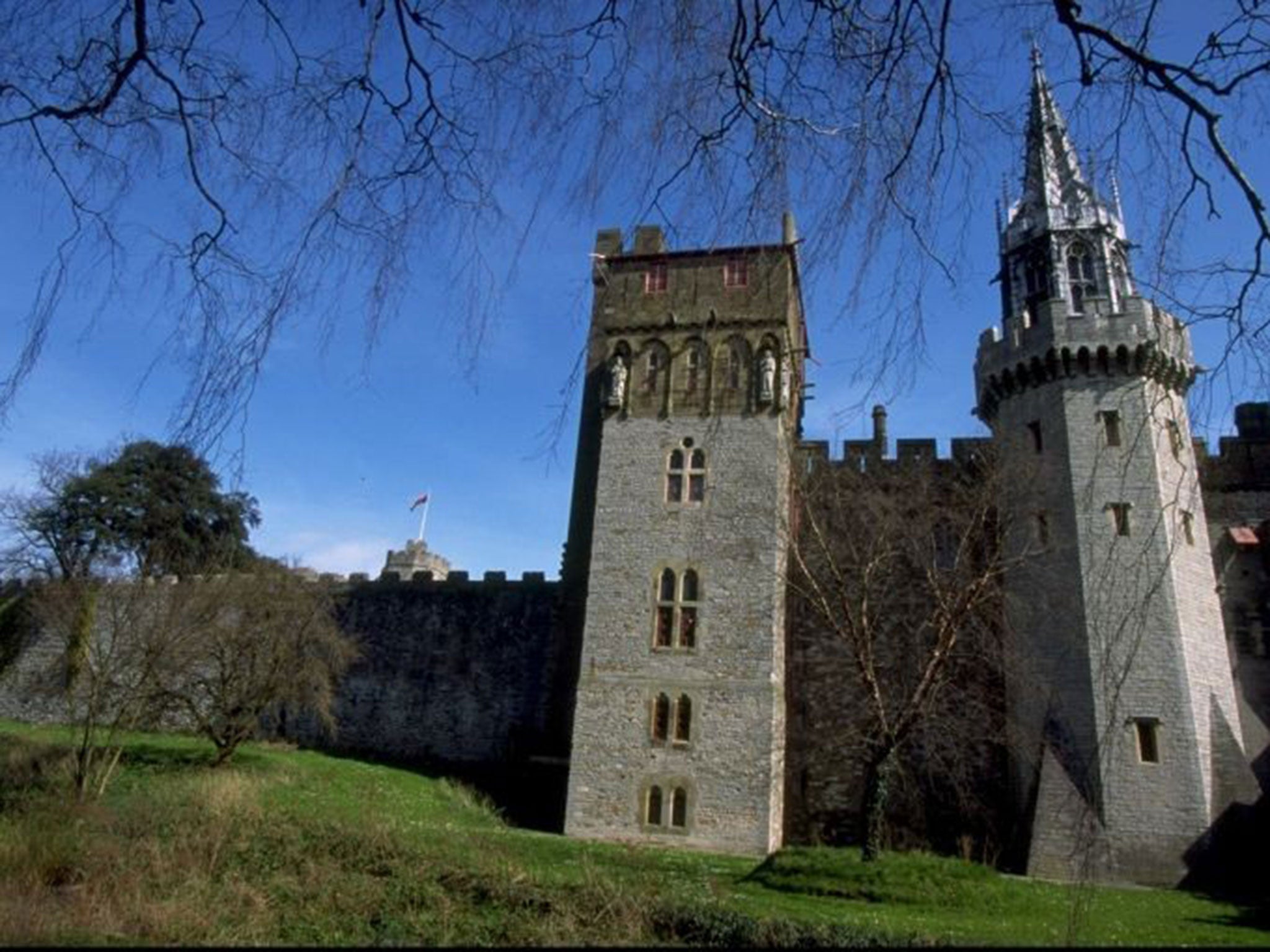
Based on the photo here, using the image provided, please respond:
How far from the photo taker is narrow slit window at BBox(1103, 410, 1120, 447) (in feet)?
64.6

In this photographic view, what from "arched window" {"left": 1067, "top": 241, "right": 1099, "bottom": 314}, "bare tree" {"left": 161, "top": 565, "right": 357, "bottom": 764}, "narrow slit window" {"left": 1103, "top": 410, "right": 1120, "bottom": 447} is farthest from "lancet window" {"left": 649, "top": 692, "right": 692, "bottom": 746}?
"arched window" {"left": 1067, "top": 241, "right": 1099, "bottom": 314}

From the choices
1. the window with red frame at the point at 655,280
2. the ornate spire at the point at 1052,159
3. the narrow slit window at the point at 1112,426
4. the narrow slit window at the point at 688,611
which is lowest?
the ornate spire at the point at 1052,159

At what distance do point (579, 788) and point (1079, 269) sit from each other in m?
17.1

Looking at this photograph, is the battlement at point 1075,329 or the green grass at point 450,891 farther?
the battlement at point 1075,329

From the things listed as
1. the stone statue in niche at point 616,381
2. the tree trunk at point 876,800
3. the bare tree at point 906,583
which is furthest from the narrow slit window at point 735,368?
the tree trunk at point 876,800

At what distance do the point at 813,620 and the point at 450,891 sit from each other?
13.7 meters

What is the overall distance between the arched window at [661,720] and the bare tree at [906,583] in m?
3.71

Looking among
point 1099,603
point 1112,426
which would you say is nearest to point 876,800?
point 1099,603

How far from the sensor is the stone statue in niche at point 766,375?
20.9 meters

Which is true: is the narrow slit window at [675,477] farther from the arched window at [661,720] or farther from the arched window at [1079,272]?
the arched window at [1079,272]

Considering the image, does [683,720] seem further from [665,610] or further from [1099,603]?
[1099,603]

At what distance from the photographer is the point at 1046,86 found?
3.72 meters

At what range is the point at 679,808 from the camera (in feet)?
60.5

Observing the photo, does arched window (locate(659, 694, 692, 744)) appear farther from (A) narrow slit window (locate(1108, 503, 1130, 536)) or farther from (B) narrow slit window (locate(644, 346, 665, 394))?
(A) narrow slit window (locate(1108, 503, 1130, 536))
